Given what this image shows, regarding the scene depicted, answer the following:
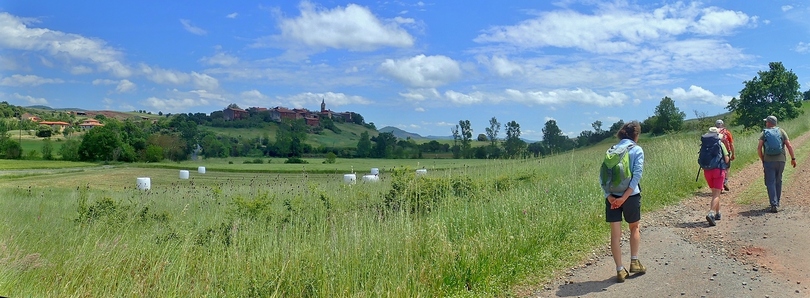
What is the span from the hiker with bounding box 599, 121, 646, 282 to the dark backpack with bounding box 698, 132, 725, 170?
4815mm

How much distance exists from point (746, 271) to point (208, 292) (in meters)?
6.02

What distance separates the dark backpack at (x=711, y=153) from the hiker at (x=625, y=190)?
4.82 meters

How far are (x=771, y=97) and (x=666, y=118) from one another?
2043 centimetres

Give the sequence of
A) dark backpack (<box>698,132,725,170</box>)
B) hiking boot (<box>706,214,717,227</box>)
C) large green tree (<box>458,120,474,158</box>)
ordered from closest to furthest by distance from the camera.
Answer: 1. hiking boot (<box>706,214,717,227</box>)
2. dark backpack (<box>698,132,725,170</box>)
3. large green tree (<box>458,120,474,158</box>)

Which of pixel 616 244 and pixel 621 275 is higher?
pixel 616 244

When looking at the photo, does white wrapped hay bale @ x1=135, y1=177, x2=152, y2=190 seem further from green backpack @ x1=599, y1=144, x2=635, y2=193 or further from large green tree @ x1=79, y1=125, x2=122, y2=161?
green backpack @ x1=599, y1=144, x2=635, y2=193

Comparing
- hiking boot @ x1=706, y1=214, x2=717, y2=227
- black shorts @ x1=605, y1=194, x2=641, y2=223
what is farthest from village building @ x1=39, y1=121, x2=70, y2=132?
hiking boot @ x1=706, y1=214, x2=717, y2=227

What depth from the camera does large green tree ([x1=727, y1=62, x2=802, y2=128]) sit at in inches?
1761

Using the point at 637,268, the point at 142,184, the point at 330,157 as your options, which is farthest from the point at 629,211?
the point at 330,157

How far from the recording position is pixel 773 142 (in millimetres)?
9672

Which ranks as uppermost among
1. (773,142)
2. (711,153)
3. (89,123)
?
(89,123)

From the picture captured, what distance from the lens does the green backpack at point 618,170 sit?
5.96m

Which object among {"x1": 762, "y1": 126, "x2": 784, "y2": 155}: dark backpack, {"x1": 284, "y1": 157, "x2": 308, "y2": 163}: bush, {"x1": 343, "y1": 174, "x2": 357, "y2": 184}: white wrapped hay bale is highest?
{"x1": 762, "y1": 126, "x2": 784, "y2": 155}: dark backpack

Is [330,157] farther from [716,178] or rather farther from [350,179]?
[716,178]
